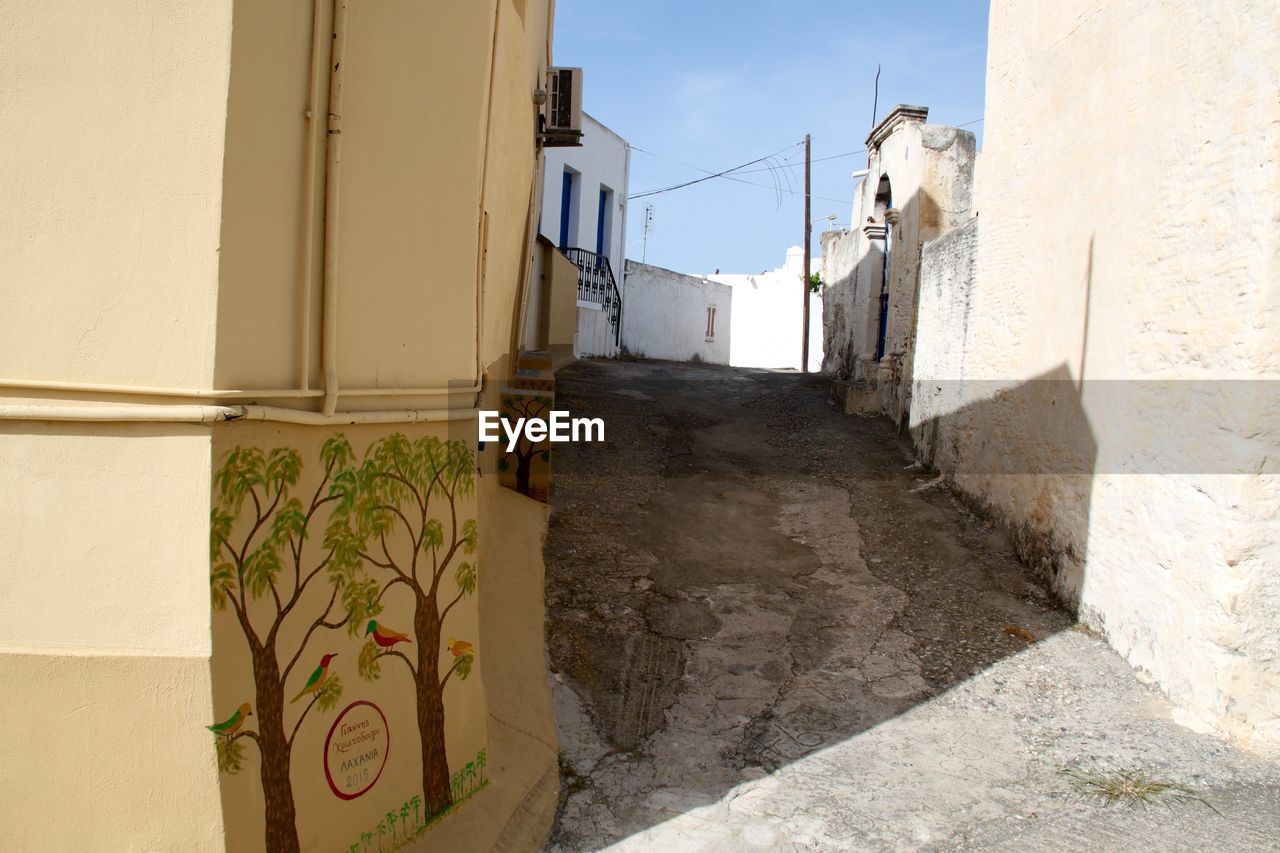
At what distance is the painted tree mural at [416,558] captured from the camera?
336 cm

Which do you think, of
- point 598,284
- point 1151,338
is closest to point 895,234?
point 1151,338

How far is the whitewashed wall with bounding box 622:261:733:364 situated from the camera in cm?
2302

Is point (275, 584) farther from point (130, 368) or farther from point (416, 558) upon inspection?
point (130, 368)

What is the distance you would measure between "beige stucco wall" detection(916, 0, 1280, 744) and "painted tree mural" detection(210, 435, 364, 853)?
162 inches

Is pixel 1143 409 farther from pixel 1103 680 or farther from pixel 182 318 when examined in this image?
pixel 182 318

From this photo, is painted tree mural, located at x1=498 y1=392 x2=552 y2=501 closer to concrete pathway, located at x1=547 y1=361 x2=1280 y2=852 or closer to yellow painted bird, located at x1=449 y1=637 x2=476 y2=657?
concrete pathway, located at x1=547 y1=361 x2=1280 y2=852

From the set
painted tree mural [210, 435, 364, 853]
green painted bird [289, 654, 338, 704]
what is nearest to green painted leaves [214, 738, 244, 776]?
painted tree mural [210, 435, 364, 853]

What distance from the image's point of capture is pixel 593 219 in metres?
20.7

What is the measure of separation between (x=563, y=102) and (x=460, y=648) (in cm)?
701

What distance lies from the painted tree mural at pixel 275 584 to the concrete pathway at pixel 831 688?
1421 mm

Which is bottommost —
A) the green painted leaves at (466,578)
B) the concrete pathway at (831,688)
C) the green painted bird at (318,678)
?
the concrete pathway at (831,688)

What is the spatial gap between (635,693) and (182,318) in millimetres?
3415

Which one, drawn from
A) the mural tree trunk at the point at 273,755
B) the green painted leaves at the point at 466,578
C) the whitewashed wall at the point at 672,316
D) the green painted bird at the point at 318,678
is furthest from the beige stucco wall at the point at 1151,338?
the whitewashed wall at the point at 672,316

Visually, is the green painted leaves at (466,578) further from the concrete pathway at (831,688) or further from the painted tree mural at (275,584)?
the concrete pathway at (831,688)
